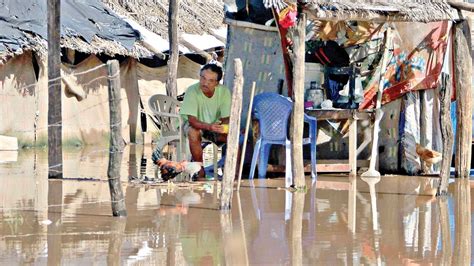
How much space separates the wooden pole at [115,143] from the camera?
31.8 feet

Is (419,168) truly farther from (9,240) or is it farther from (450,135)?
(9,240)

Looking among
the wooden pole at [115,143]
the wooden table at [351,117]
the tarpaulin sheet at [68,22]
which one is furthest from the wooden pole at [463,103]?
the tarpaulin sheet at [68,22]

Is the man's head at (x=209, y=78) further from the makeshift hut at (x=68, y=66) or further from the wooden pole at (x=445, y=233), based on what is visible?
the makeshift hut at (x=68, y=66)

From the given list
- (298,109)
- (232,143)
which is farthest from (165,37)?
(232,143)

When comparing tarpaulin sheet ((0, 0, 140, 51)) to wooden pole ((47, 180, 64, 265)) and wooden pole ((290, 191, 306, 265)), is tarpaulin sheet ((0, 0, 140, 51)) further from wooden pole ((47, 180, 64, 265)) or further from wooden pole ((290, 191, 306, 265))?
wooden pole ((290, 191, 306, 265))

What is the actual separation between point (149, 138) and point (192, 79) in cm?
244

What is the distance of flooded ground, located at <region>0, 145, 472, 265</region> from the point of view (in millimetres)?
8109

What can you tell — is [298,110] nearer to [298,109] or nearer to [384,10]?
[298,109]

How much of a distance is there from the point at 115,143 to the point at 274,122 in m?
3.89

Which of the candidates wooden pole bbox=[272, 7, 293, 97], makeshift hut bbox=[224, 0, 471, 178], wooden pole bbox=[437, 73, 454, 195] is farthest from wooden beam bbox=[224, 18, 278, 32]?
wooden pole bbox=[437, 73, 454, 195]

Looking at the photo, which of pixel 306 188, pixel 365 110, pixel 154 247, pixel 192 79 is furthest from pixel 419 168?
pixel 192 79

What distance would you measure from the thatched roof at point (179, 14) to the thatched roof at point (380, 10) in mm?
11635

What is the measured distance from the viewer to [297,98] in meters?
12.5

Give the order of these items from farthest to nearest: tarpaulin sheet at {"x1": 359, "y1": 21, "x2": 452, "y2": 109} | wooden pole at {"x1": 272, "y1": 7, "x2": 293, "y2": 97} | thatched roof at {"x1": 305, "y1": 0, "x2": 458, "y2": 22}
Answer: tarpaulin sheet at {"x1": 359, "y1": 21, "x2": 452, "y2": 109}, wooden pole at {"x1": 272, "y1": 7, "x2": 293, "y2": 97}, thatched roof at {"x1": 305, "y1": 0, "x2": 458, "y2": 22}
